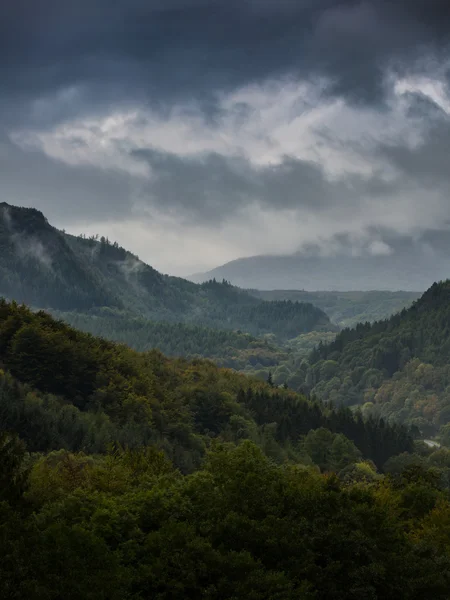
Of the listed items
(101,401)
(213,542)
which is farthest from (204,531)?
(101,401)

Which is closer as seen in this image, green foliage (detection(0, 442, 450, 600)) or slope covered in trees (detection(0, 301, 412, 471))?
green foliage (detection(0, 442, 450, 600))

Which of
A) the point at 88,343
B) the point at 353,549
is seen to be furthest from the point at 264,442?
the point at 353,549

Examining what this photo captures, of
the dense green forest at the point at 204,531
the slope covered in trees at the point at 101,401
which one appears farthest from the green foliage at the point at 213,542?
the slope covered in trees at the point at 101,401

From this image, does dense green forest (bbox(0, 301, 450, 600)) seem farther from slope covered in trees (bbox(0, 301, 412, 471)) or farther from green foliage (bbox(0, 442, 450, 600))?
slope covered in trees (bbox(0, 301, 412, 471))

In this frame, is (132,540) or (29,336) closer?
(132,540)

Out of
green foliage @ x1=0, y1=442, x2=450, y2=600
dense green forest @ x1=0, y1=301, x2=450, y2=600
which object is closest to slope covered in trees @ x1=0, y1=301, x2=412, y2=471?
dense green forest @ x1=0, y1=301, x2=450, y2=600

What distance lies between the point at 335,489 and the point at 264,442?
88.5 meters

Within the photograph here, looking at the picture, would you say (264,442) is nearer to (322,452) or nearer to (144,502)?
(322,452)

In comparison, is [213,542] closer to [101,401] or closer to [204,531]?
[204,531]

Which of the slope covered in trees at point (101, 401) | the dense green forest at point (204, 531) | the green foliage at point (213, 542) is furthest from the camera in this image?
the slope covered in trees at point (101, 401)

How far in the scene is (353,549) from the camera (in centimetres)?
5044

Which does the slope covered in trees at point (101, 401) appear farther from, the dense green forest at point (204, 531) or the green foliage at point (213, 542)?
the green foliage at point (213, 542)

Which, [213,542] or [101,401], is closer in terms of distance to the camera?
[213,542]

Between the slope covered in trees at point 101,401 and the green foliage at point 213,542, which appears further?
the slope covered in trees at point 101,401
